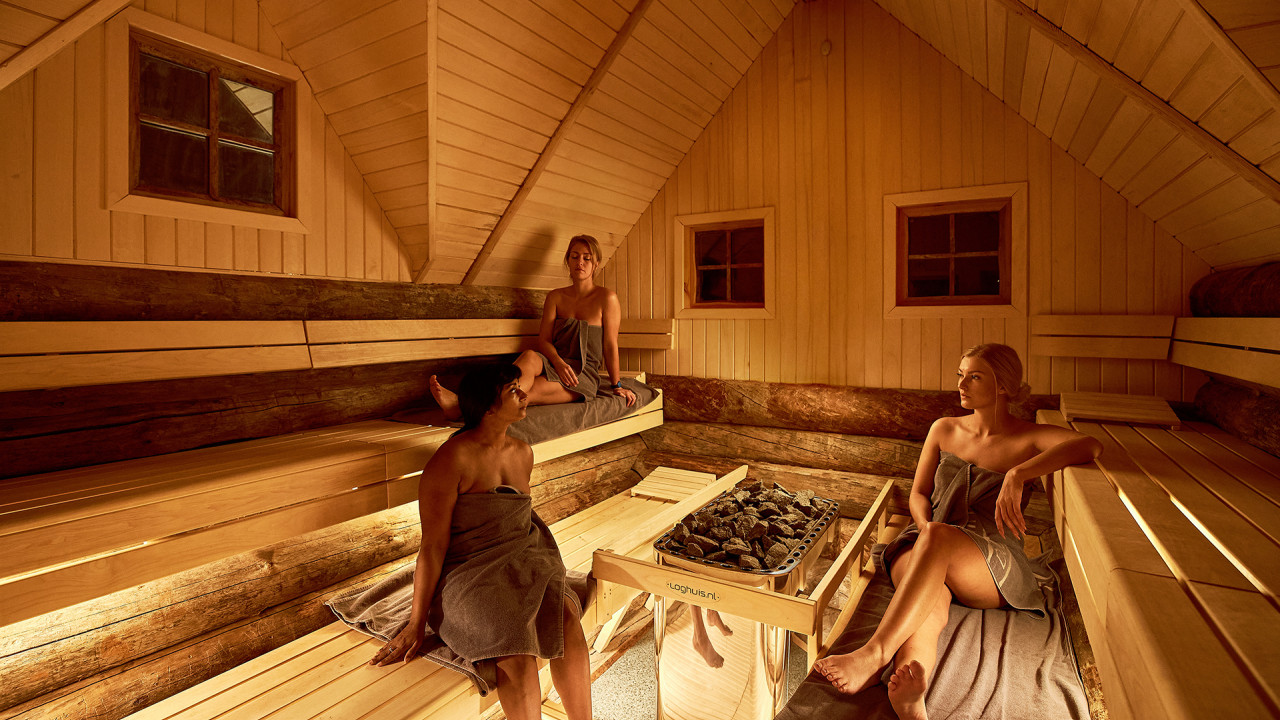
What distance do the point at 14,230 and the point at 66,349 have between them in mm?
447

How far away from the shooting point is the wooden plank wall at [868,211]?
3.12 m

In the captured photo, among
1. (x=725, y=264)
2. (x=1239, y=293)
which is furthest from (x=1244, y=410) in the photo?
(x=725, y=264)

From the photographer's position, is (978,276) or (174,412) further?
(978,276)

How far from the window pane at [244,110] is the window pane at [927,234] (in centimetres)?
363

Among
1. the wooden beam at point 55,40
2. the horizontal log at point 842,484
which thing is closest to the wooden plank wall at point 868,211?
the horizontal log at point 842,484

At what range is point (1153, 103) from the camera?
2049 millimetres

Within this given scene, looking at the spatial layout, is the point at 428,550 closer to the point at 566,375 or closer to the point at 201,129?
the point at 566,375

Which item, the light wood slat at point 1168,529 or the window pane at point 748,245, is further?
the window pane at point 748,245

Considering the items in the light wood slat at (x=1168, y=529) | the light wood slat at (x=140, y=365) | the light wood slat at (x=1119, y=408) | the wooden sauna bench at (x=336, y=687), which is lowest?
the wooden sauna bench at (x=336, y=687)

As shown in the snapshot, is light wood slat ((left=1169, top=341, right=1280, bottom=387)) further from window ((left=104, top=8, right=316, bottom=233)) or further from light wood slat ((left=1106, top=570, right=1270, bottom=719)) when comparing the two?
window ((left=104, top=8, right=316, bottom=233))

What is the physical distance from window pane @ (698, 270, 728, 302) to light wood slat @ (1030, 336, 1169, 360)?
1.97 meters

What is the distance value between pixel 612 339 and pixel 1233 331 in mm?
2871

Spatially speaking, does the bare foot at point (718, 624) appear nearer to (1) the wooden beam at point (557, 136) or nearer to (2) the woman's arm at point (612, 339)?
(2) the woman's arm at point (612, 339)

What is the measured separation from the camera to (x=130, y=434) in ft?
7.86
